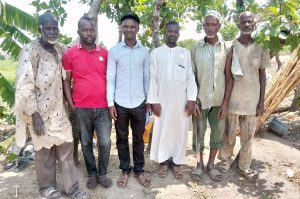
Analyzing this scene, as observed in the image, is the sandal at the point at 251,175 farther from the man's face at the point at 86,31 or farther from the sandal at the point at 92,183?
the man's face at the point at 86,31

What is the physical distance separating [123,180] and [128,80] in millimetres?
1242

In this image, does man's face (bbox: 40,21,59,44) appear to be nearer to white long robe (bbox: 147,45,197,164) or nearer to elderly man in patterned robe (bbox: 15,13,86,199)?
elderly man in patterned robe (bbox: 15,13,86,199)

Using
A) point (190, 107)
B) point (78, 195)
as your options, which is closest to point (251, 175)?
point (190, 107)

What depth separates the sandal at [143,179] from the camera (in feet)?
12.7

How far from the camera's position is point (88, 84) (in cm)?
346

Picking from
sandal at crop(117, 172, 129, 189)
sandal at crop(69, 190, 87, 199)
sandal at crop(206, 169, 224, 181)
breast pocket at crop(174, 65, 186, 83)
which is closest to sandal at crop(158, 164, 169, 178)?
sandal at crop(117, 172, 129, 189)

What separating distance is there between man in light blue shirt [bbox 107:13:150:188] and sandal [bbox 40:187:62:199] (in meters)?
0.93

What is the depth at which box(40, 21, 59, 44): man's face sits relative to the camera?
3.21 m

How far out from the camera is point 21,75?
10.4 feet

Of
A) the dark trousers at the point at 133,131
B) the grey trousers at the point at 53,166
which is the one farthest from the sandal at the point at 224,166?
the grey trousers at the point at 53,166

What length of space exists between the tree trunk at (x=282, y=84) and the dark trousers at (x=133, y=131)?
2384 millimetres

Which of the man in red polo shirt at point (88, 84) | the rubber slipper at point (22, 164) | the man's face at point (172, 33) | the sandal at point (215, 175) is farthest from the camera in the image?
the rubber slipper at point (22, 164)

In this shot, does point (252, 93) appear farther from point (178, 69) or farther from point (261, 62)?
point (178, 69)

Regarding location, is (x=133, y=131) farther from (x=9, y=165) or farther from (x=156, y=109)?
(x=9, y=165)
